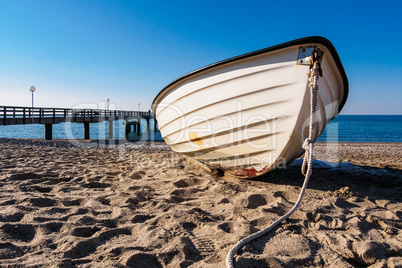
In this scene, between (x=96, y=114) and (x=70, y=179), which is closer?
(x=70, y=179)

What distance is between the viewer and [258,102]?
3.05 m

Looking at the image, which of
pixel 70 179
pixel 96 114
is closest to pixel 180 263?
pixel 70 179

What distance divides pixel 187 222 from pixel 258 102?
1.72 metres

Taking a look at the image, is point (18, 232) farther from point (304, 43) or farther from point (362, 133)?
point (362, 133)

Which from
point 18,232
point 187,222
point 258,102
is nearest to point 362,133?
point 258,102

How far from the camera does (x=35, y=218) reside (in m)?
2.12

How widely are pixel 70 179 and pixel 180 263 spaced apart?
9.08ft

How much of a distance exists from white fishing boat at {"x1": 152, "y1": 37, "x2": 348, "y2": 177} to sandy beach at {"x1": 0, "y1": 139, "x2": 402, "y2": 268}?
1.58 ft

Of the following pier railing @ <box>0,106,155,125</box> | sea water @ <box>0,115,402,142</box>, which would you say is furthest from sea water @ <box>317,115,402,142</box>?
pier railing @ <box>0,106,155,125</box>

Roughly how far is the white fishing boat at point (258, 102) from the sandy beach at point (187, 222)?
48 cm

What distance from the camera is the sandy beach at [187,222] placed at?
5.46ft

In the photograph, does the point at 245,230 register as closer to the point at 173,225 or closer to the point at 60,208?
the point at 173,225

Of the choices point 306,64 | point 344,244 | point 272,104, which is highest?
point 306,64

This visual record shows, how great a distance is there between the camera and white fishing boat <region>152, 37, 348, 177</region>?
2770 millimetres
